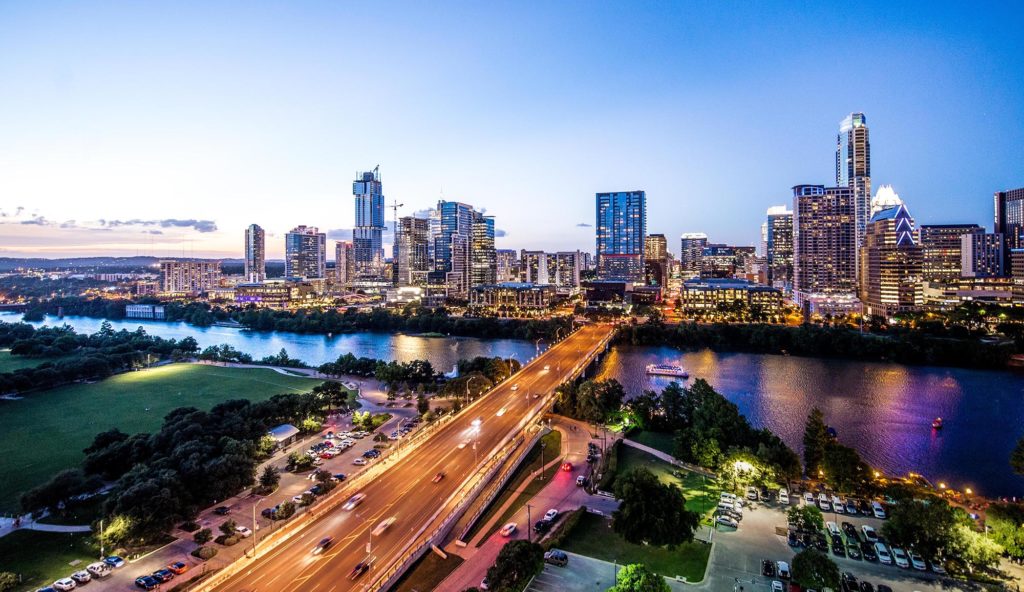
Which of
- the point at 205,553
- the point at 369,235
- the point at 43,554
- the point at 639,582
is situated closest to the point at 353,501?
the point at 205,553

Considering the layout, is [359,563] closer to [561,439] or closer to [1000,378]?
[561,439]

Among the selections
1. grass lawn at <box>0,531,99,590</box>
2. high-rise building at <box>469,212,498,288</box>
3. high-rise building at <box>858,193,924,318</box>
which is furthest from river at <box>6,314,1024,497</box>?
high-rise building at <box>469,212,498,288</box>

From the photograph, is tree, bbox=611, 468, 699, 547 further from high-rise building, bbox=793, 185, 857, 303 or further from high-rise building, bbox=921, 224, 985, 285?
high-rise building, bbox=921, 224, 985, 285

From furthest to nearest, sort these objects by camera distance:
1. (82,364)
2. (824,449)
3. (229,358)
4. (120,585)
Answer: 1. (229,358)
2. (82,364)
3. (824,449)
4. (120,585)

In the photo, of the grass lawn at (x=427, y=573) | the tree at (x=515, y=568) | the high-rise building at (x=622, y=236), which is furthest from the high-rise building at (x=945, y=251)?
the grass lawn at (x=427, y=573)

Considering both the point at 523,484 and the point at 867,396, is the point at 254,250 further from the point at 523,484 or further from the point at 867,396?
the point at 867,396

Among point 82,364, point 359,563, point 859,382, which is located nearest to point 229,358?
point 82,364
